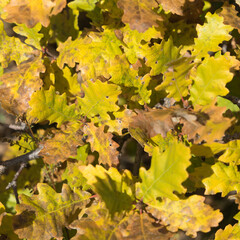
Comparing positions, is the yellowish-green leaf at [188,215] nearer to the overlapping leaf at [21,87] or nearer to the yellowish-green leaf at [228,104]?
the yellowish-green leaf at [228,104]

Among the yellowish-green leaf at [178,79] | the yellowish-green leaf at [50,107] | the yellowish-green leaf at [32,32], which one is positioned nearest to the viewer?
the yellowish-green leaf at [178,79]

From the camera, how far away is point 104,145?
4.28ft

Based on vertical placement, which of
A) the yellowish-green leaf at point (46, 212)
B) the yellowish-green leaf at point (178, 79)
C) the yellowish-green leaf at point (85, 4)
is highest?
the yellowish-green leaf at point (85, 4)

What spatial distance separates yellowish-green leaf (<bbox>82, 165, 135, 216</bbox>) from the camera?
1115mm

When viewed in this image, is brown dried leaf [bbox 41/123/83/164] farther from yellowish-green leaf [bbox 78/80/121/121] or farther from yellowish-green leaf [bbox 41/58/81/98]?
yellowish-green leaf [bbox 41/58/81/98]

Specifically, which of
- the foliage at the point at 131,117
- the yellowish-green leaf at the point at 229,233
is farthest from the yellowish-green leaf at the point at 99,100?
the yellowish-green leaf at the point at 229,233

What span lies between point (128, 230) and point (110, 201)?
5.2 inches

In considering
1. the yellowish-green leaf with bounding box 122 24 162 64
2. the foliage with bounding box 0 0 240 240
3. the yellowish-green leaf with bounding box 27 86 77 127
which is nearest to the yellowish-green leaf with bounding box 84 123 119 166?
the foliage with bounding box 0 0 240 240

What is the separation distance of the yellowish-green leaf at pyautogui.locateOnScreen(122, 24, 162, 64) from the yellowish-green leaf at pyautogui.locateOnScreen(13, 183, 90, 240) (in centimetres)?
68

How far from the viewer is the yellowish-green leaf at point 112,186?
112 cm

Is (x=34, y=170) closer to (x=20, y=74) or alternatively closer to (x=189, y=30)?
(x=20, y=74)

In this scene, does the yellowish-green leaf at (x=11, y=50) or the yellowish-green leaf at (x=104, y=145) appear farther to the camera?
the yellowish-green leaf at (x=11, y=50)

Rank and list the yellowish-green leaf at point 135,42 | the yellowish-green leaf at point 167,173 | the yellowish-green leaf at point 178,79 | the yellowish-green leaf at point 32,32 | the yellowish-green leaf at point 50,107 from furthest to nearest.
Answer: the yellowish-green leaf at point 32,32
the yellowish-green leaf at point 135,42
the yellowish-green leaf at point 50,107
the yellowish-green leaf at point 178,79
the yellowish-green leaf at point 167,173

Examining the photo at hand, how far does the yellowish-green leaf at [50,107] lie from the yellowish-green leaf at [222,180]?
0.65 meters
